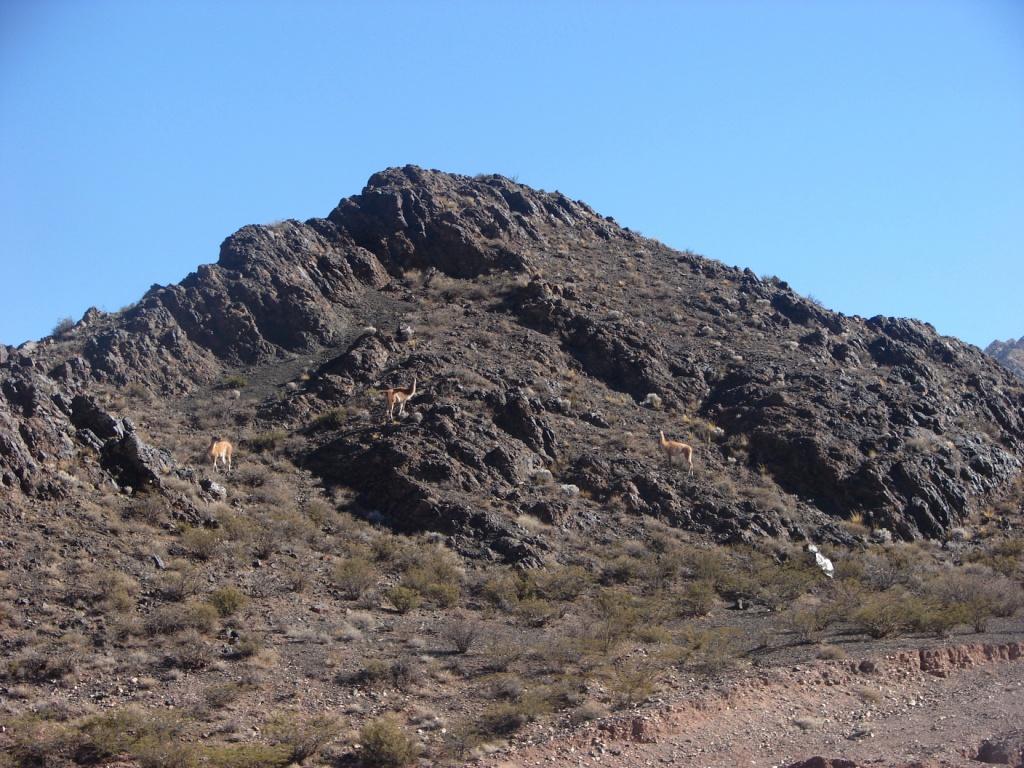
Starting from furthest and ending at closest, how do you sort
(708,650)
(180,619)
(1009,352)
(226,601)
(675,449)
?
(1009,352)
(675,449)
(708,650)
(226,601)
(180,619)

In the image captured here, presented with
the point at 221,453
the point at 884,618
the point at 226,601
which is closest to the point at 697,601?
the point at 884,618

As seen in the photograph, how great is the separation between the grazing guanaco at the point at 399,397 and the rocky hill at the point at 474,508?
894 millimetres

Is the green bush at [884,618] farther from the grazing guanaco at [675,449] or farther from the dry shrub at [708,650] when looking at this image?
the grazing guanaco at [675,449]

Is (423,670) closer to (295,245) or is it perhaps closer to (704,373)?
(704,373)

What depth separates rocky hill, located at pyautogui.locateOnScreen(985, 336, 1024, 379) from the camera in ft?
317

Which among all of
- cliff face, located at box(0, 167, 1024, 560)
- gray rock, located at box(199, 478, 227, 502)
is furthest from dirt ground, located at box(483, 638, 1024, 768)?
gray rock, located at box(199, 478, 227, 502)

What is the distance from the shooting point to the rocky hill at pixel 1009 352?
317ft

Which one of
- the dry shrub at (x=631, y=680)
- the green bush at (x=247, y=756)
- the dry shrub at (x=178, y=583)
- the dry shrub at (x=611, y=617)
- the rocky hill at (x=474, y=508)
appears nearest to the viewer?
the green bush at (x=247, y=756)

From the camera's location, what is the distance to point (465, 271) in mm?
52312

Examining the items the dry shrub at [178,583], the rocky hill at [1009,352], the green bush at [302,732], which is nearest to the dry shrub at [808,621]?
the green bush at [302,732]

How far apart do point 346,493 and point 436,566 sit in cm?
601

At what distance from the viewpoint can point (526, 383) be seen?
3944 cm

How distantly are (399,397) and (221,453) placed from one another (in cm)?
688

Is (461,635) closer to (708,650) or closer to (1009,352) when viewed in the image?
(708,650)
